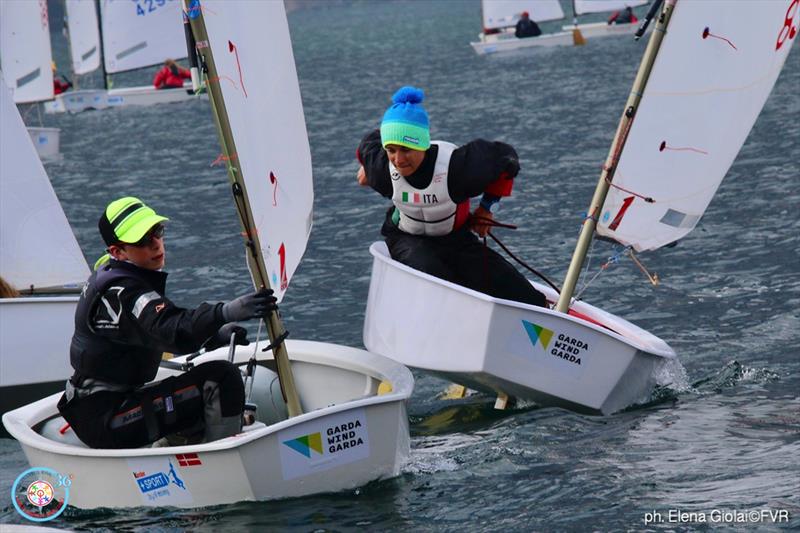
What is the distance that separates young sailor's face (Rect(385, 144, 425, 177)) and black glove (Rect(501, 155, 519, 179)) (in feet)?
1.26

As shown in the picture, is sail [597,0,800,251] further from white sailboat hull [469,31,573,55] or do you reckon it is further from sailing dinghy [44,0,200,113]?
white sailboat hull [469,31,573,55]

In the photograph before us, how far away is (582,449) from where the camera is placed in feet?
19.6

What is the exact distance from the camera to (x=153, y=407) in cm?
532

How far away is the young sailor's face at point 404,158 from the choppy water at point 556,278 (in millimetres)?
1260

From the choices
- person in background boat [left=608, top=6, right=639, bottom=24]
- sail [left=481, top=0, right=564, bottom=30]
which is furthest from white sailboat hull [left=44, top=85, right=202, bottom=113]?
person in background boat [left=608, top=6, right=639, bottom=24]

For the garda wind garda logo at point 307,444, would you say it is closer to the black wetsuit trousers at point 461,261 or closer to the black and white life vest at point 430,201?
the black wetsuit trousers at point 461,261

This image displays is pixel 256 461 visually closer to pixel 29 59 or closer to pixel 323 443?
pixel 323 443

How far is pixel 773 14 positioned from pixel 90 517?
4.11 metres

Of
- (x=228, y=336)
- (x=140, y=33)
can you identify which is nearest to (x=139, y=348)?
(x=228, y=336)

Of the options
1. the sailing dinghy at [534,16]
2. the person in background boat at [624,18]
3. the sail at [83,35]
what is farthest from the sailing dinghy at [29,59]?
the person in background boat at [624,18]

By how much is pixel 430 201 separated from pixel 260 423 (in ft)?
4.67

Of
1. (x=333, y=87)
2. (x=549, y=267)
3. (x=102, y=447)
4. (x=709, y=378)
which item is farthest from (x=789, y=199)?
(x=333, y=87)

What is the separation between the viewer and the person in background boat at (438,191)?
A: 6.23 metres

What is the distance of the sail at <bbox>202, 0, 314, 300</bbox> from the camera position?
16.9ft
